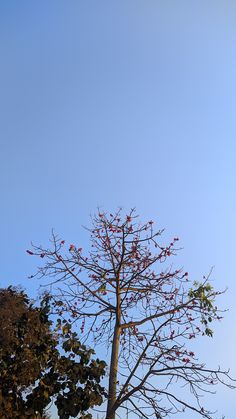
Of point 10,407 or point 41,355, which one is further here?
point 41,355

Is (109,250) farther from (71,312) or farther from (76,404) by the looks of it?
(76,404)

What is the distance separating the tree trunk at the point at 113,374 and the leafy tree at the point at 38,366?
0.20 m

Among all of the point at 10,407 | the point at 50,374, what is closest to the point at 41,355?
the point at 50,374

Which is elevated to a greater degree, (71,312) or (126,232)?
(126,232)

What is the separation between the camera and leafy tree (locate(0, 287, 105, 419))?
664cm

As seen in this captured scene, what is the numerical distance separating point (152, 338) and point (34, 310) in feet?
6.09

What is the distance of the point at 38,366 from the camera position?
684cm

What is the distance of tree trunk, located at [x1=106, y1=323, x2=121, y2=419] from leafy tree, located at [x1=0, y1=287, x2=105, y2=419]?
0.20 meters

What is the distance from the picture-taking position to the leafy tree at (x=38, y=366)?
664 centimetres

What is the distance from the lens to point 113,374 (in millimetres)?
7559

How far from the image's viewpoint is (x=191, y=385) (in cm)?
762

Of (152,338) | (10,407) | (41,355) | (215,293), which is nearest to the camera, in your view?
(10,407)

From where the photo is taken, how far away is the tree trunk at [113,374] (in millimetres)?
7156

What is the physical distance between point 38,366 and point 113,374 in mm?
1311
